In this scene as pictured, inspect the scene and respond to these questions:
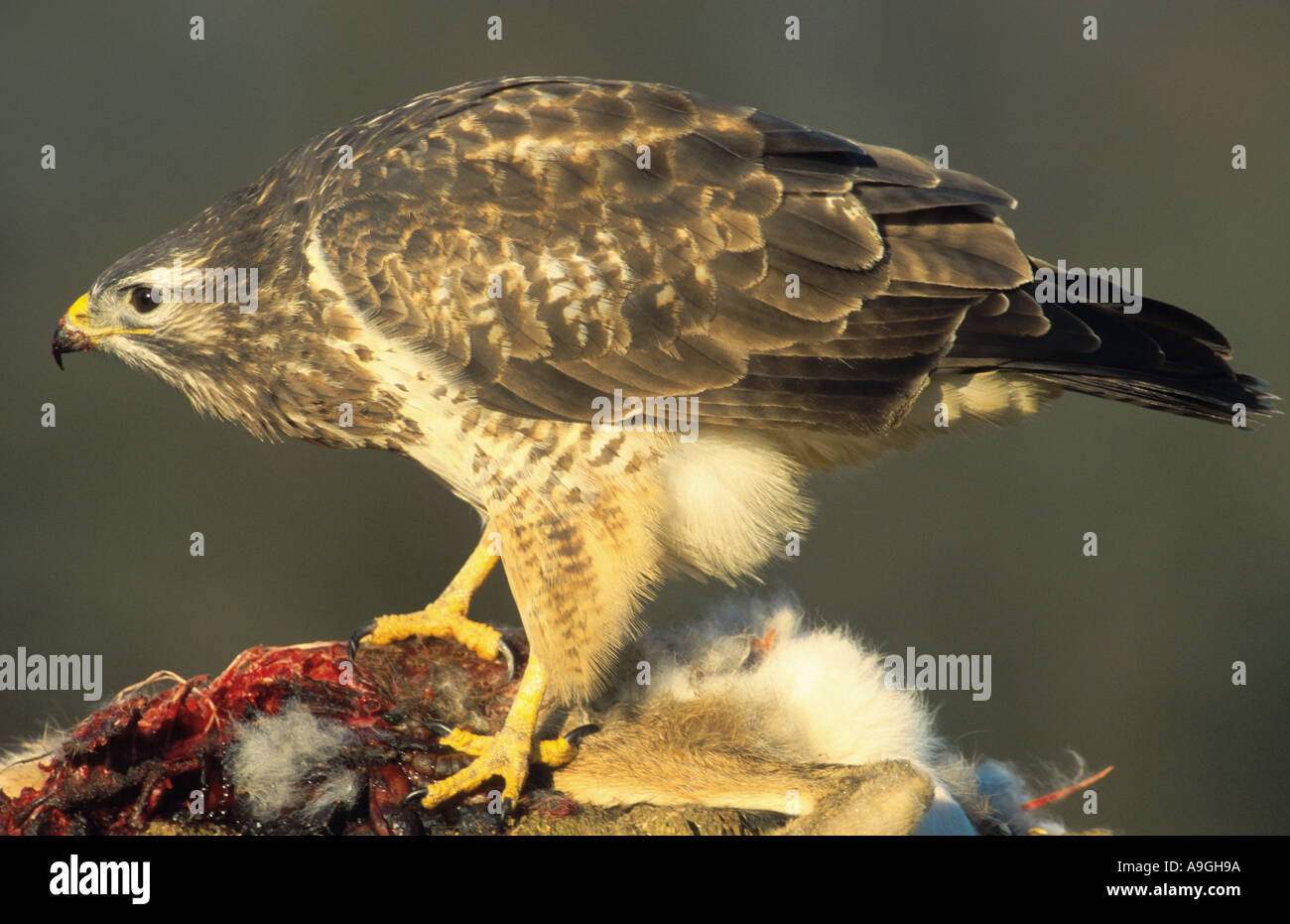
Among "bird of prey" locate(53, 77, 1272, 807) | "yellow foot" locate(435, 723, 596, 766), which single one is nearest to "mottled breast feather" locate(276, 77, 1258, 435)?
"bird of prey" locate(53, 77, 1272, 807)

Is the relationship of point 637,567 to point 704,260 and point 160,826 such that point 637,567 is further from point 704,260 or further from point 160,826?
point 160,826

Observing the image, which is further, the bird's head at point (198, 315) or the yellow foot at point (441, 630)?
the yellow foot at point (441, 630)

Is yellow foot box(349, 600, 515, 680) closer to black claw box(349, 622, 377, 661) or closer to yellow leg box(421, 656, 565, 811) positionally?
black claw box(349, 622, 377, 661)

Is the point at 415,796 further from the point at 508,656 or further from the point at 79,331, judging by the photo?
the point at 79,331

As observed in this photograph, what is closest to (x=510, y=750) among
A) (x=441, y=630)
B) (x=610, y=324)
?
(x=441, y=630)

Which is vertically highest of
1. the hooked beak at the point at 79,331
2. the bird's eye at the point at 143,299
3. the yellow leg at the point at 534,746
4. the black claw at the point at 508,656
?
the bird's eye at the point at 143,299

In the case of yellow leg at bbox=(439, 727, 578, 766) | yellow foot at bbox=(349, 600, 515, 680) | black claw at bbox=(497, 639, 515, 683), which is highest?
yellow foot at bbox=(349, 600, 515, 680)

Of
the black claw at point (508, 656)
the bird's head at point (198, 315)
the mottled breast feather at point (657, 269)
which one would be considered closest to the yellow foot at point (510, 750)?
the black claw at point (508, 656)

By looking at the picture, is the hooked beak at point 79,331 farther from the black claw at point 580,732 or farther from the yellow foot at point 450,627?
the black claw at point 580,732
